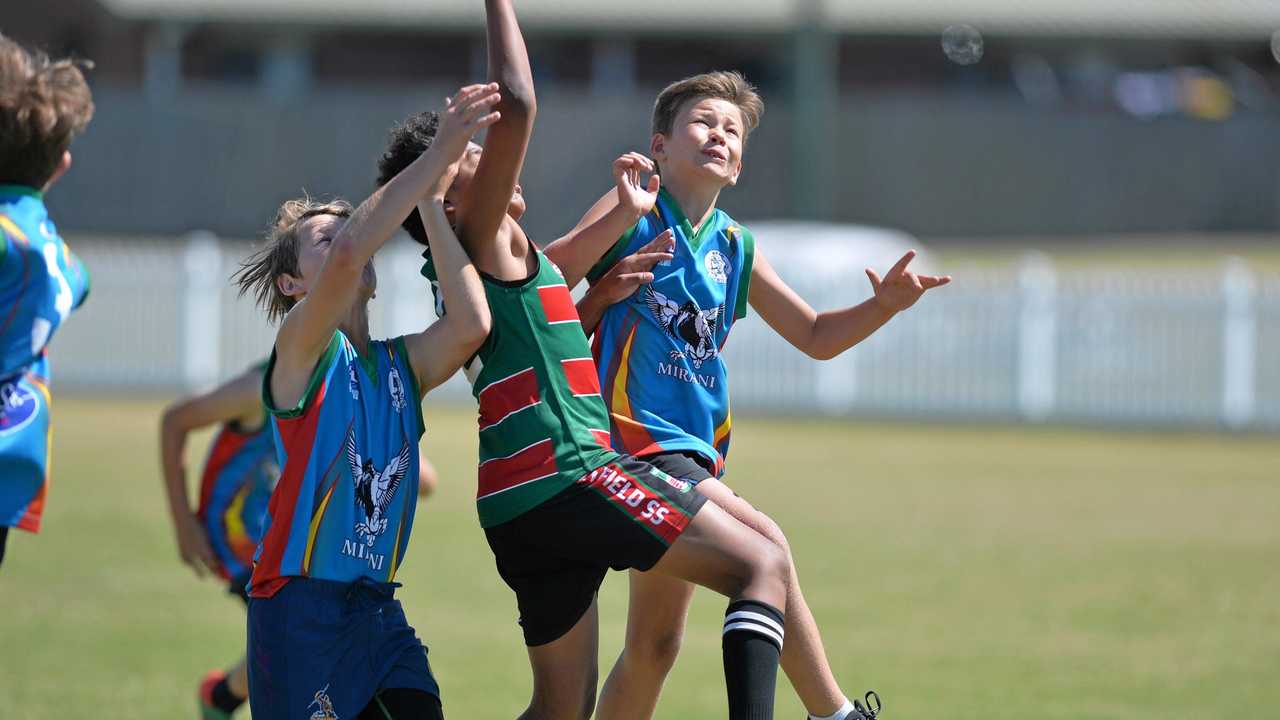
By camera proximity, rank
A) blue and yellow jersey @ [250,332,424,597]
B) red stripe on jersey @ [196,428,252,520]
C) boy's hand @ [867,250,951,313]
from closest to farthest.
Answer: blue and yellow jersey @ [250,332,424,597], boy's hand @ [867,250,951,313], red stripe on jersey @ [196,428,252,520]

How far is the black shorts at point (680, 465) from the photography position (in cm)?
420

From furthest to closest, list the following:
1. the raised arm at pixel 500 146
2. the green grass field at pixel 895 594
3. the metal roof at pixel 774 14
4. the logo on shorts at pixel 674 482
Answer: the metal roof at pixel 774 14 < the green grass field at pixel 895 594 < the logo on shorts at pixel 674 482 < the raised arm at pixel 500 146

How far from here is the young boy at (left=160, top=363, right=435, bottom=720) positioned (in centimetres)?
554

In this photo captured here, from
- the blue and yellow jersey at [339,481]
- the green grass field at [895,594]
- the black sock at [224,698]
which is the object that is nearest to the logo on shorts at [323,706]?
the blue and yellow jersey at [339,481]

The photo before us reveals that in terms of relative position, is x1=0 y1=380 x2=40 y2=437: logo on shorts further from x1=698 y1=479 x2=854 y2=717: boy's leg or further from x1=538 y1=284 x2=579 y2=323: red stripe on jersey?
x1=698 y1=479 x2=854 y2=717: boy's leg

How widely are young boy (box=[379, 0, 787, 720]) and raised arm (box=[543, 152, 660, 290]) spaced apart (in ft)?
0.78

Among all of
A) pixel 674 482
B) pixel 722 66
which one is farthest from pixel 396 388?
pixel 722 66

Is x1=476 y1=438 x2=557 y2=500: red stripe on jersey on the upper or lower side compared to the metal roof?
lower

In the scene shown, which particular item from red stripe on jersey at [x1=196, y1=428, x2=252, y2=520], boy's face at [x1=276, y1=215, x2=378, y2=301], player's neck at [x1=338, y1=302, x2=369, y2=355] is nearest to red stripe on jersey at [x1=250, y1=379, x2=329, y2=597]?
player's neck at [x1=338, y1=302, x2=369, y2=355]

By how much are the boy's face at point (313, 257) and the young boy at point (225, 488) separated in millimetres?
1641

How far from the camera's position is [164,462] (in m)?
5.63

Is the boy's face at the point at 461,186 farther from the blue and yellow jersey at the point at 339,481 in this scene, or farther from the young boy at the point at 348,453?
the blue and yellow jersey at the point at 339,481

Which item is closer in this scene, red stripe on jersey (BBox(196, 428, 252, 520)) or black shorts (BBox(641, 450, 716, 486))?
black shorts (BBox(641, 450, 716, 486))

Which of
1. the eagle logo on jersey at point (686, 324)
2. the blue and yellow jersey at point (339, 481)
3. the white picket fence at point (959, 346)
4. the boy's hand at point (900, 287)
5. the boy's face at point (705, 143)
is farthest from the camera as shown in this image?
the white picket fence at point (959, 346)
